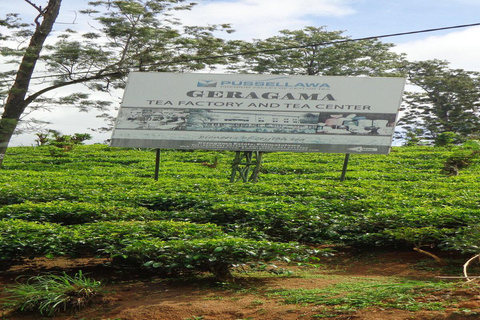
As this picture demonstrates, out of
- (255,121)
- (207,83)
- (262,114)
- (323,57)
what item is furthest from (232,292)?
(323,57)

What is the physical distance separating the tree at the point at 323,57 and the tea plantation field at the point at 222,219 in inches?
835

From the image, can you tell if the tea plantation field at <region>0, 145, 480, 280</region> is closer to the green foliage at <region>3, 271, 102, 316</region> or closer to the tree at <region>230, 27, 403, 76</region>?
the green foliage at <region>3, 271, 102, 316</region>

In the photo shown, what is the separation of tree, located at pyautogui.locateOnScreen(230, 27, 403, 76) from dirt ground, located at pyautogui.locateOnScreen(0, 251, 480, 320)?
90.4 ft

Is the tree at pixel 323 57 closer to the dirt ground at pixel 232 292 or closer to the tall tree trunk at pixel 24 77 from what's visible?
the tall tree trunk at pixel 24 77

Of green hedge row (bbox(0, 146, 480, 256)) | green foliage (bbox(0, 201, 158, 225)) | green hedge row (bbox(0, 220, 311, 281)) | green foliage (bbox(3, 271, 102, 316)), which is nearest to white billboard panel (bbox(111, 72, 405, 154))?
green hedge row (bbox(0, 146, 480, 256))

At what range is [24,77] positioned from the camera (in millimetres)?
16797

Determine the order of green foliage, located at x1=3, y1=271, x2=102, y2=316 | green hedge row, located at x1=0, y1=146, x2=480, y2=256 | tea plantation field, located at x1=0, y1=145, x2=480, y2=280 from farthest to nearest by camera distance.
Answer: green hedge row, located at x1=0, y1=146, x2=480, y2=256
tea plantation field, located at x1=0, y1=145, x2=480, y2=280
green foliage, located at x1=3, y1=271, x2=102, y2=316

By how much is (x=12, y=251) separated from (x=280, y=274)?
296 centimetres

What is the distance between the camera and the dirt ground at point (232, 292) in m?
4.24

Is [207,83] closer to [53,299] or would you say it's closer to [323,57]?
[53,299]

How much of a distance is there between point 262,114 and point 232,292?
7.33 m

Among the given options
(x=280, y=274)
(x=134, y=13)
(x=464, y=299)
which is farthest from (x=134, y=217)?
(x=134, y=13)

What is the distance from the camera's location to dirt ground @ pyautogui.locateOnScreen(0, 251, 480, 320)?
4.24m

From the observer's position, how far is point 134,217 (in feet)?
26.2
